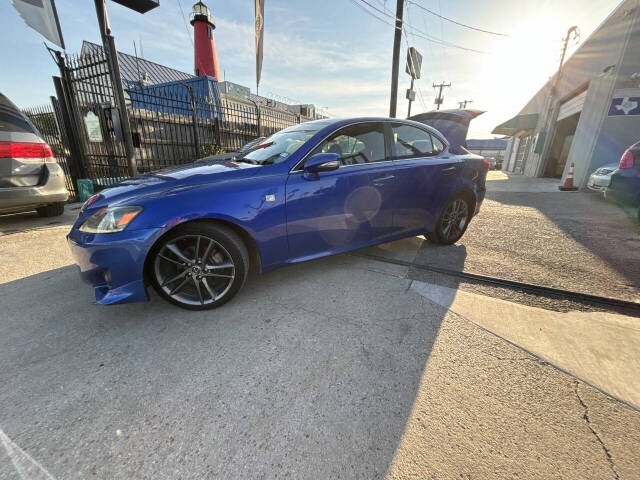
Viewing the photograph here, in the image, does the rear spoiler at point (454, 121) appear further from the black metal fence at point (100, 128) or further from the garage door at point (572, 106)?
the garage door at point (572, 106)

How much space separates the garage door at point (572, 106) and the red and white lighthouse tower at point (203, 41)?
23.0 meters

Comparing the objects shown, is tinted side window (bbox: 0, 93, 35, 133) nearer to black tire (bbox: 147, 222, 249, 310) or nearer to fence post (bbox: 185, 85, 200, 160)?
black tire (bbox: 147, 222, 249, 310)

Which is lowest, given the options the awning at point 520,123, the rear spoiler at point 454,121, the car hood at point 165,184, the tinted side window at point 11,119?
the car hood at point 165,184

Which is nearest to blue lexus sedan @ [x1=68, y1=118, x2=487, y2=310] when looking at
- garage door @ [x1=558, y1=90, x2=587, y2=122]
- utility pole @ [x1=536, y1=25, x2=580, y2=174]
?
garage door @ [x1=558, y1=90, x2=587, y2=122]

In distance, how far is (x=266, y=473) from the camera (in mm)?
1087

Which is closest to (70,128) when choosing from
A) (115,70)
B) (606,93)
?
(115,70)

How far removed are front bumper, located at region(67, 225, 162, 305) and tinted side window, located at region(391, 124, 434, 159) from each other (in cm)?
239

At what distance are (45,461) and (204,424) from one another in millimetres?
599

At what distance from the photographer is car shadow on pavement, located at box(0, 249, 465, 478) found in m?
1.15

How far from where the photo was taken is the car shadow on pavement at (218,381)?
115 cm

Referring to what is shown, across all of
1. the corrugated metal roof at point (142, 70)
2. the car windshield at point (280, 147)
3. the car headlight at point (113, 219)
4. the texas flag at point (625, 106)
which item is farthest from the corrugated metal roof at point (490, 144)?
the car headlight at point (113, 219)

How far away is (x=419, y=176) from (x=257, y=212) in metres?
1.83

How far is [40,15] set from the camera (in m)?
5.12

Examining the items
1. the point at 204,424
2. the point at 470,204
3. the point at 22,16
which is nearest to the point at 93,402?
the point at 204,424
